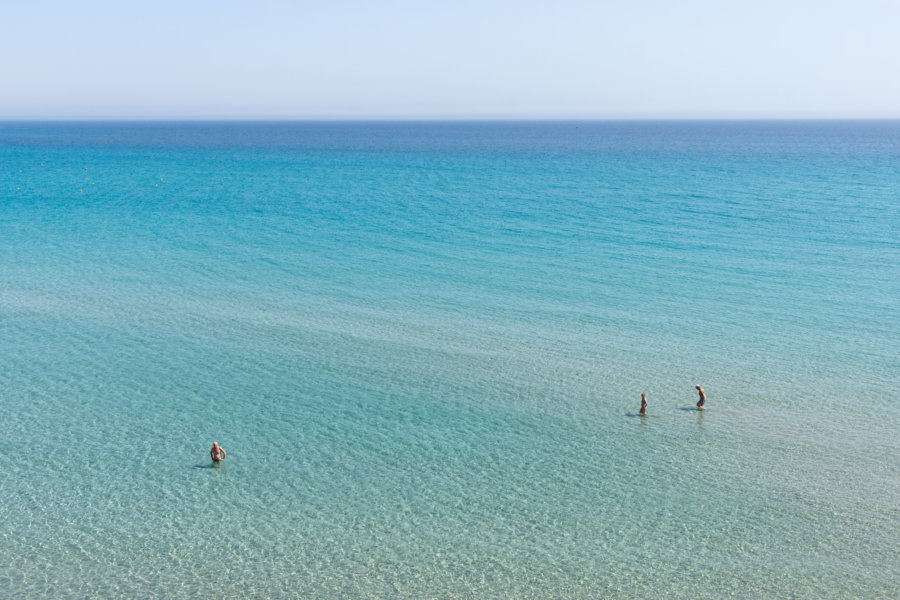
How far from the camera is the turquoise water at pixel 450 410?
70.6 feet

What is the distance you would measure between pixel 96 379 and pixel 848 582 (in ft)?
98.5

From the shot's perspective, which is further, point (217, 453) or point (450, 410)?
point (450, 410)

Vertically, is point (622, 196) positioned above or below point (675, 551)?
above

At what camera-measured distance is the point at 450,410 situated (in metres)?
31.1

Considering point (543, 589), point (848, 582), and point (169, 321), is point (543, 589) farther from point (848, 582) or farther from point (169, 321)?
point (169, 321)

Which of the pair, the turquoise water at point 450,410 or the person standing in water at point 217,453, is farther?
the person standing in water at point 217,453

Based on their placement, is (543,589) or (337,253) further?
(337,253)

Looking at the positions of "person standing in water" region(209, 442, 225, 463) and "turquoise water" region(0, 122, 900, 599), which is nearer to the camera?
"turquoise water" region(0, 122, 900, 599)

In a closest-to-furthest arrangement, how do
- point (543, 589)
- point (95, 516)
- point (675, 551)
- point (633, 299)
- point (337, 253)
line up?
point (543, 589) → point (675, 551) → point (95, 516) → point (633, 299) → point (337, 253)

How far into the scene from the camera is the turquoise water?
70.6 ft

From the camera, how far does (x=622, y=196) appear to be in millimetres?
83875

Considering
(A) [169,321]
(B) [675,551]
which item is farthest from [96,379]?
(B) [675,551]

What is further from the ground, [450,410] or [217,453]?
[217,453]

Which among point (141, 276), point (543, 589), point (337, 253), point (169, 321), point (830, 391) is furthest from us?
point (337, 253)
